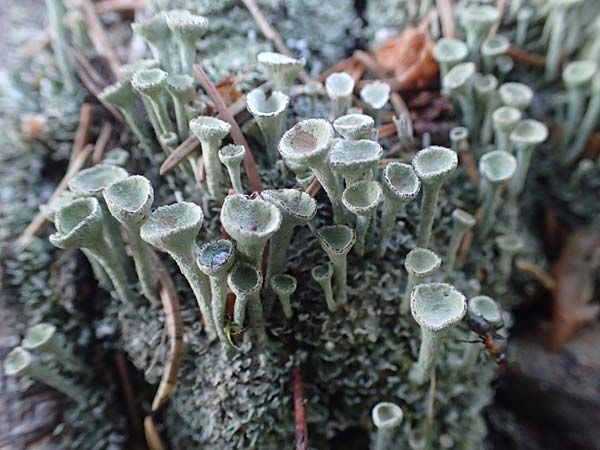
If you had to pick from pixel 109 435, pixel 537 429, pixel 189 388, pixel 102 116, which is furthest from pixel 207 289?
pixel 537 429

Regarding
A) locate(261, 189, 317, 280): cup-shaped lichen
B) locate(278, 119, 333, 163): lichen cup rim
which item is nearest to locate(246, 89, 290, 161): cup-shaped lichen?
locate(278, 119, 333, 163): lichen cup rim

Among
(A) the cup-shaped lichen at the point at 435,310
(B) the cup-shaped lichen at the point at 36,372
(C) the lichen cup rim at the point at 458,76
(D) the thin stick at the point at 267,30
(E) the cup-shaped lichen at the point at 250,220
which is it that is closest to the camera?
(E) the cup-shaped lichen at the point at 250,220

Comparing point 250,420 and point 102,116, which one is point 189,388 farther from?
point 102,116

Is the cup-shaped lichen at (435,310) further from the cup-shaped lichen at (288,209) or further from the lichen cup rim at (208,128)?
the lichen cup rim at (208,128)

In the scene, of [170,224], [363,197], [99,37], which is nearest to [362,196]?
[363,197]

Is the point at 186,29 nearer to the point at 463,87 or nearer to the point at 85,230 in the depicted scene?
the point at 85,230

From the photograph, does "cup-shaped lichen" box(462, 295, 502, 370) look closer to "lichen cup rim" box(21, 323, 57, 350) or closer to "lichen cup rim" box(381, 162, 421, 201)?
"lichen cup rim" box(381, 162, 421, 201)

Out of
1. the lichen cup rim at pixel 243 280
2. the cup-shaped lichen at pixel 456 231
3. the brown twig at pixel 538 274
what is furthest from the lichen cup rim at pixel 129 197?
the brown twig at pixel 538 274
